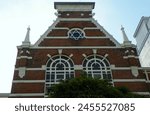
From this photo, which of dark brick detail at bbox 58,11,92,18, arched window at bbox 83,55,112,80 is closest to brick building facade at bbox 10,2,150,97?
arched window at bbox 83,55,112,80

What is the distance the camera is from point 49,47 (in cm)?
2016

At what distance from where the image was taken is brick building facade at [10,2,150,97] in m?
18.3

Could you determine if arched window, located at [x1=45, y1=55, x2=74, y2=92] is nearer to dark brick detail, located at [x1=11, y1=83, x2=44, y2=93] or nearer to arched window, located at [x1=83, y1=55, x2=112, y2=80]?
dark brick detail, located at [x1=11, y1=83, x2=44, y2=93]

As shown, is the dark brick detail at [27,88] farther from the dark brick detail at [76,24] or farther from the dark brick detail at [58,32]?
the dark brick detail at [76,24]

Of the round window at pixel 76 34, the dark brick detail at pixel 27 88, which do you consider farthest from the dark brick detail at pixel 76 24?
the dark brick detail at pixel 27 88

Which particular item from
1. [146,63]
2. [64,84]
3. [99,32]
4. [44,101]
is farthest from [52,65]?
[146,63]

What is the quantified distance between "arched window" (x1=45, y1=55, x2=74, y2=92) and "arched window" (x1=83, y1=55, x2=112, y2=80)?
1.17 m

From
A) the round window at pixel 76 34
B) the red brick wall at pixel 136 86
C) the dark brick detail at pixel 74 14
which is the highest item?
the dark brick detail at pixel 74 14

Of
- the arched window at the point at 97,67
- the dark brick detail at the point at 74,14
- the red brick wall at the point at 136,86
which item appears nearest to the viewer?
the red brick wall at the point at 136,86

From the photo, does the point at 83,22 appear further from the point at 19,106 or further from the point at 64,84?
the point at 19,106

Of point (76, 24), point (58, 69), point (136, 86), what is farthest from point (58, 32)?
point (136, 86)

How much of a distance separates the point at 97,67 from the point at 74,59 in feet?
5.97

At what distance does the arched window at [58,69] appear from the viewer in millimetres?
18692

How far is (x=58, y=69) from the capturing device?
63.0 ft
